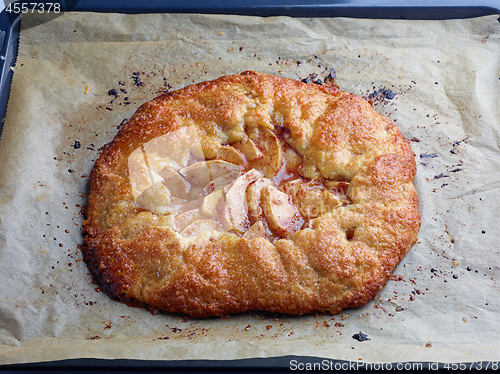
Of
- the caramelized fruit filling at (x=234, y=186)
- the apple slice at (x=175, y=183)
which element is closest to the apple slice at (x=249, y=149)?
the caramelized fruit filling at (x=234, y=186)

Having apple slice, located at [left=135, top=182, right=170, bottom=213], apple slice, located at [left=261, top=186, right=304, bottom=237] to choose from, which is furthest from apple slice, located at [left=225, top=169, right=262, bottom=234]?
apple slice, located at [left=135, top=182, right=170, bottom=213]

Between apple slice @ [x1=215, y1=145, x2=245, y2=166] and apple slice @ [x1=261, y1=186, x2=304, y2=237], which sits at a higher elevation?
apple slice @ [x1=215, y1=145, x2=245, y2=166]

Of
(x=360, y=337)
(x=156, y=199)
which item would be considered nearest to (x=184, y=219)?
(x=156, y=199)

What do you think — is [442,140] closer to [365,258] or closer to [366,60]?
[366,60]

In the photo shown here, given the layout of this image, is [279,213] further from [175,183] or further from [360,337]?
[360,337]

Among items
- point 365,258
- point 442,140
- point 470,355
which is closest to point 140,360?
point 365,258

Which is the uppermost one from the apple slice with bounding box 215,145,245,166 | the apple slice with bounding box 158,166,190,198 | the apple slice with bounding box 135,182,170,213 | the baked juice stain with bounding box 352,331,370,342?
the apple slice with bounding box 215,145,245,166

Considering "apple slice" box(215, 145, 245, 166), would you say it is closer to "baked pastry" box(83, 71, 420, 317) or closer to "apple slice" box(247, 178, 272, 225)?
"baked pastry" box(83, 71, 420, 317)
